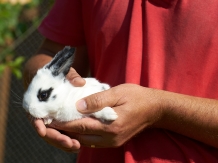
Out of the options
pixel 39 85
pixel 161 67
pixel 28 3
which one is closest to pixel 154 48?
pixel 161 67

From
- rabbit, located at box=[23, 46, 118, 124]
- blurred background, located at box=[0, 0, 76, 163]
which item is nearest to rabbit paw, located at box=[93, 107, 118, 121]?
rabbit, located at box=[23, 46, 118, 124]

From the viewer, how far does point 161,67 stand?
1.52 meters

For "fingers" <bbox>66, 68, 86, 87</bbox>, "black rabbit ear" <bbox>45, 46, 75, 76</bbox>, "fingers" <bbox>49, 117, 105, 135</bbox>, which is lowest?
"fingers" <bbox>49, 117, 105, 135</bbox>

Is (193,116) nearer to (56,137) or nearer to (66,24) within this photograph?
(56,137)

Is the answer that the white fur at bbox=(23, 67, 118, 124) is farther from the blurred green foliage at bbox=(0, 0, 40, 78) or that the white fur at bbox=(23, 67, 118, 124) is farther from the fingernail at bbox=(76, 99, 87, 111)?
the blurred green foliage at bbox=(0, 0, 40, 78)

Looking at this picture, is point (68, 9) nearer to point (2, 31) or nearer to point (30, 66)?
point (30, 66)

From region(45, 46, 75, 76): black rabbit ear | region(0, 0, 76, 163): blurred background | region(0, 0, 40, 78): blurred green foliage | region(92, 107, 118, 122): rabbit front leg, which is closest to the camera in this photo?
region(92, 107, 118, 122): rabbit front leg

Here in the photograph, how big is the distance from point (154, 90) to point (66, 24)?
1.79 feet

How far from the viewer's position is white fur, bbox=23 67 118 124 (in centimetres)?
146

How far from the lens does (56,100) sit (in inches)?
58.0

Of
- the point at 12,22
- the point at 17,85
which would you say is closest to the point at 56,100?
the point at 17,85

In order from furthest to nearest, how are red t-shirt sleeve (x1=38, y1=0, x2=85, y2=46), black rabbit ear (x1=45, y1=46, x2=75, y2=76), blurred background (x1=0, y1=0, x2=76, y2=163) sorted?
blurred background (x1=0, y1=0, x2=76, y2=163) → red t-shirt sleeve (x1=38, y1=0, x2=85, y2=46) → black rabbit ear (x1=45, y1=46, x2=75, y2=76)

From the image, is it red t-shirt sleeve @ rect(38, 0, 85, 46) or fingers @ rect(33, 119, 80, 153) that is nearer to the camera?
fingers @ rect(33, 119, 80, 153)

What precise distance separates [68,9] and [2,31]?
2.08 meters
